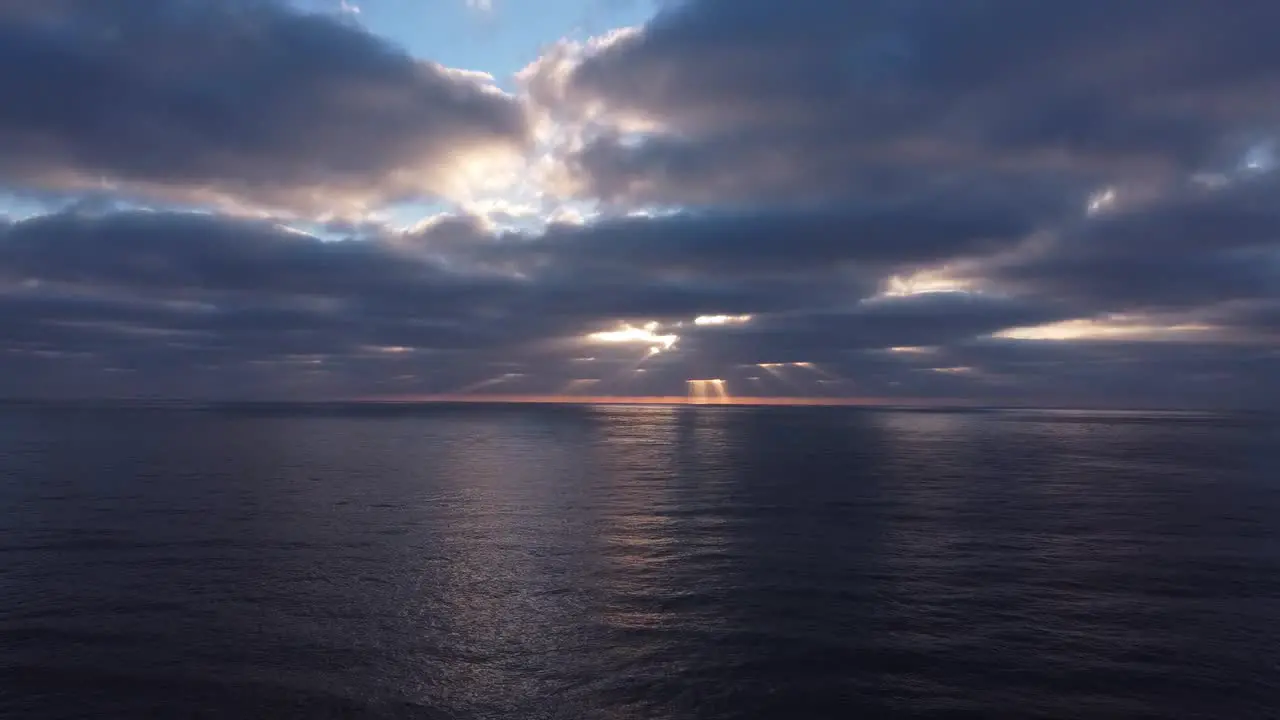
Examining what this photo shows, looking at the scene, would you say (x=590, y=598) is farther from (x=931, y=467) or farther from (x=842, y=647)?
(x=931, y=467)

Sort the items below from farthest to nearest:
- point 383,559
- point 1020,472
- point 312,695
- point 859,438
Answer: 1. point 859,438
2. point 1020,472
3. point 383,559
4. point 312,695

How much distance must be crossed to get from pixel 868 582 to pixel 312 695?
22693 mm

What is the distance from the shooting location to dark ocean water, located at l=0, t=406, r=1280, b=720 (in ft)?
70.6

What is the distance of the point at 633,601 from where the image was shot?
29.7 meters

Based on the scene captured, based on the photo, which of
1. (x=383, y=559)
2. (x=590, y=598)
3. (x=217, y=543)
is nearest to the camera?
(x=590, y=598)

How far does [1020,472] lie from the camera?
7806 centimetres

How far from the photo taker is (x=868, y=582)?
3288 centimetres

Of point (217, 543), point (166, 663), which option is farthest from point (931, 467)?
point (166, 663)

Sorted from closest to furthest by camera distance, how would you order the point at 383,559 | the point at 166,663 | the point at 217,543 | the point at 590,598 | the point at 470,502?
the point at 166,663, the point at 590,598, the point at 383,559, the point at 217,543, the point at 470,502

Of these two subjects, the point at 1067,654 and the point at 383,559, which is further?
the point at 383,559

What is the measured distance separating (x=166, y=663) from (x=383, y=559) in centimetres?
1318

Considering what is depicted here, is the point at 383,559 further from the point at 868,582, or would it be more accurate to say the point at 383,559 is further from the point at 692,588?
the point at 868,582

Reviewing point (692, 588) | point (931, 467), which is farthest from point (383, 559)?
point (931, 467)

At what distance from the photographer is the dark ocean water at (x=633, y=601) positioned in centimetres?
2152
